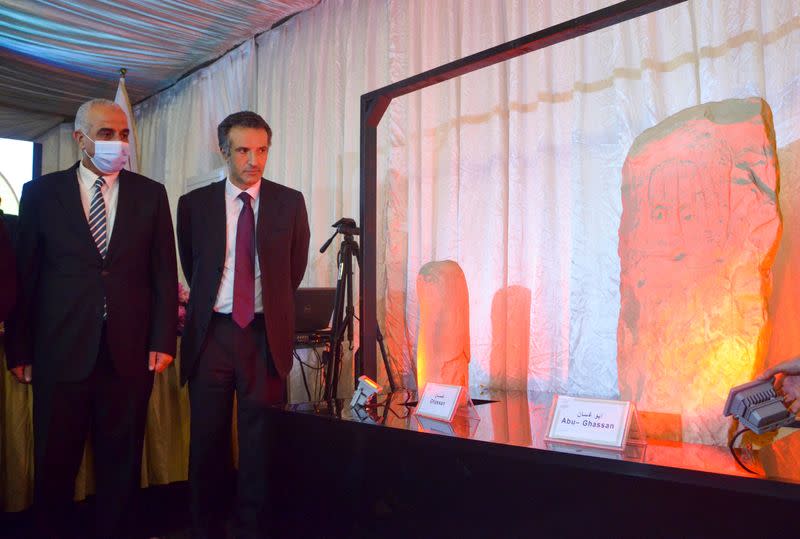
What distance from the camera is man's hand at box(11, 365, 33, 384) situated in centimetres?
189

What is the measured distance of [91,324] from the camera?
1.85 m

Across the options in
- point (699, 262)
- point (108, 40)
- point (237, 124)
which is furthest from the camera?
point (108, 40)

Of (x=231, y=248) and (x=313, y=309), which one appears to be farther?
(x=313, y=309)

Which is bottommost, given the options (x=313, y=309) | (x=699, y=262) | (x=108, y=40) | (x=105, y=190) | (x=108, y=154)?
(x=313, y=309)

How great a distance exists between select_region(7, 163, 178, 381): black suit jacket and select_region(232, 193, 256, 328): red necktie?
9.0 inches

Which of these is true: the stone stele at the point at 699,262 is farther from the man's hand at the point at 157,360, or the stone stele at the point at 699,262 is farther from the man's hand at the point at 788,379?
the man's hand at the point at 157,360

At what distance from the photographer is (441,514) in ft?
4.73

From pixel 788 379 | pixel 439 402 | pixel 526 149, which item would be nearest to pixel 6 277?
pixel 439 402

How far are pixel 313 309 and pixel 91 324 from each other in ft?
4.76

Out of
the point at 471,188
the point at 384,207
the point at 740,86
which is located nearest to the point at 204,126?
the point at 384,207

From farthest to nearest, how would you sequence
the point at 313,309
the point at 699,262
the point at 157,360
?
the point at 313,309
the point at 157,360
the point at 699,262

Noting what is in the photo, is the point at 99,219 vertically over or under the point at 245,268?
over

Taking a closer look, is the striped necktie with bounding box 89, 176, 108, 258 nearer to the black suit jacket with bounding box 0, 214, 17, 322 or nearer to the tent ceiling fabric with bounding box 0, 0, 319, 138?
the black suit jacket with bounding box 0, 214, 17, 322

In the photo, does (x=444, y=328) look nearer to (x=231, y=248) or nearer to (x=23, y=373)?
(x=231, y=248)
